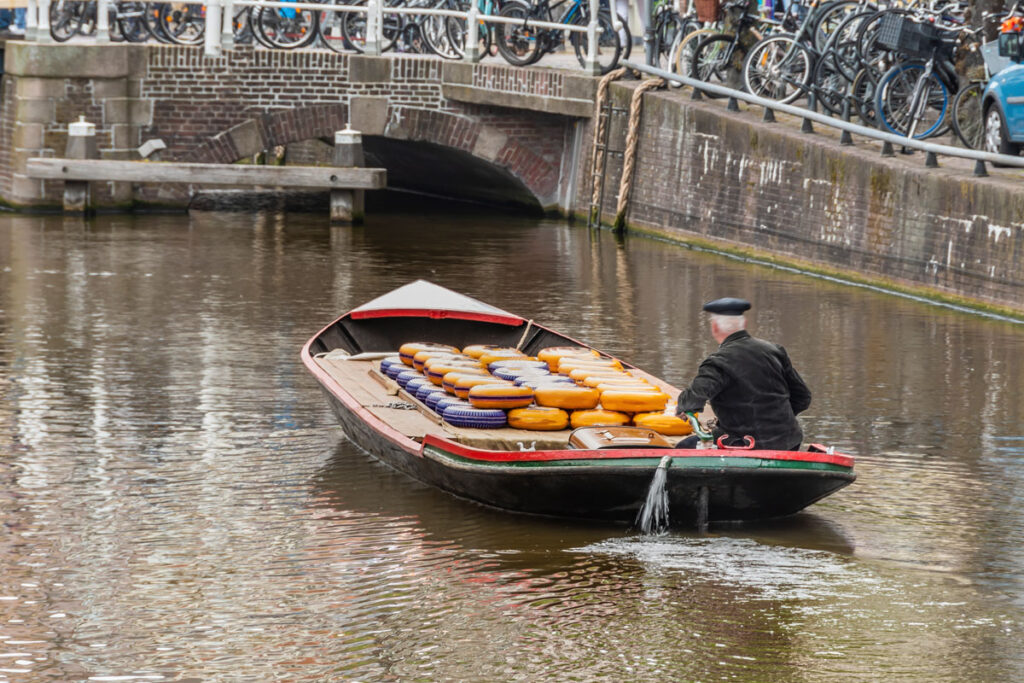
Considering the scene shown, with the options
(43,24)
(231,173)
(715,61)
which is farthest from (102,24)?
(715,61)

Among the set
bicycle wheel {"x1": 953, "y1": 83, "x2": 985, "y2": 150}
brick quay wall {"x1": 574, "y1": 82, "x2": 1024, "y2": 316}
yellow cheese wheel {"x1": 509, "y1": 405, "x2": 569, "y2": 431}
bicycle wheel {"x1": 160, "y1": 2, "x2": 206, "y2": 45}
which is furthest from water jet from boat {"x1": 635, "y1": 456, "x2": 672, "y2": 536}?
bicycle wheel {"x1": 160, "y1": 2, "x2": 206, "y2": 45}

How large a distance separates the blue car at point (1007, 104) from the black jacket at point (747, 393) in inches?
297

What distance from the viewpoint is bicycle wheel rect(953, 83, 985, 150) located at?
16.7 meters

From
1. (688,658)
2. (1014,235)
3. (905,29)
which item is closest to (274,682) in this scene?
(688,658)

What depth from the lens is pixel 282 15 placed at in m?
24.4

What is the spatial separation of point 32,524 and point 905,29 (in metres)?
10.7

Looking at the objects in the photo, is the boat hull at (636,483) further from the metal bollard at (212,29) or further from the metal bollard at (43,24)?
the metal bollard at (43,24)

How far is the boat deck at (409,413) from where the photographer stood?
9203 mm

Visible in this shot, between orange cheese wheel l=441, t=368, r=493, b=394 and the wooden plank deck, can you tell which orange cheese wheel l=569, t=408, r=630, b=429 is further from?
the wooden plank deck

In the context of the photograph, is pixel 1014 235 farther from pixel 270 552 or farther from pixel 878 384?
pixel 270 552

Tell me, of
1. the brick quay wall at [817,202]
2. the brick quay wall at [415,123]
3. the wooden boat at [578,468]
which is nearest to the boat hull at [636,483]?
the wooden boat at [578,468]

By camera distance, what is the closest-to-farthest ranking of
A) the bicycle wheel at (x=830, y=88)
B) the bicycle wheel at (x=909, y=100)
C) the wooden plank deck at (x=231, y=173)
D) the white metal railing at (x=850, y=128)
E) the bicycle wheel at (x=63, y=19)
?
the white metal railing at (x=850, y=128)
the bicycle wheel at (x=909, y=100)
the bicycle wheel at (x=830, y=88)
the wooden plank deck at (x=231, y=173)
the bicycle wheel at (x=63, y=19)

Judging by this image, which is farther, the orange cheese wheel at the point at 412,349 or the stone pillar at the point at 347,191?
the stone pillar at the point at 347,191

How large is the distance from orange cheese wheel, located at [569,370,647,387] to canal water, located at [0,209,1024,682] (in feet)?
3.53
